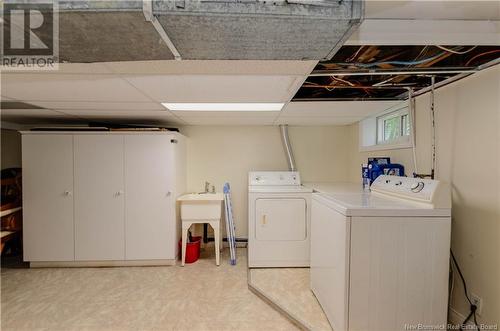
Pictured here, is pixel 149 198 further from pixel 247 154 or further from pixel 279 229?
pixel 279 229

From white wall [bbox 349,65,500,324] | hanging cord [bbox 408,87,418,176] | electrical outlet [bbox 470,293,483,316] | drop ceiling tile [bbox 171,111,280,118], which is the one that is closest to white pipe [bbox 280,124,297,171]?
drop ceiling tile [bbox 171,111,280,118]

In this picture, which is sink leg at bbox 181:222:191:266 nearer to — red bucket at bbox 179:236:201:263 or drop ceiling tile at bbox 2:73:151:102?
red bucket at bbox 179:236:201:263

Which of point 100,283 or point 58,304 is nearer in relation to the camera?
point 58,304

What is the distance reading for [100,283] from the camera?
2.51 m

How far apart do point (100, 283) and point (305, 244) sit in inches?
91.1

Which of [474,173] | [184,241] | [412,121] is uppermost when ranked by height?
[412,121]

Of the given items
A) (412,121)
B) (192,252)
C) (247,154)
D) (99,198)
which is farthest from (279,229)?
(99,198)

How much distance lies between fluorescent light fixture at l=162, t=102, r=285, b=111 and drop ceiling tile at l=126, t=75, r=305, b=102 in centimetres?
17

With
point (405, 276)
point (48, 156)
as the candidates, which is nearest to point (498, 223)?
point (405, 276)

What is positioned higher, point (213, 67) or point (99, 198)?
point (213, 67)

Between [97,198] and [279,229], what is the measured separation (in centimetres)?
225

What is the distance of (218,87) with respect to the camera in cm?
176

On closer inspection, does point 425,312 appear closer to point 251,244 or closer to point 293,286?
A: point 293,286

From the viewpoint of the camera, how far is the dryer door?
278 cm
